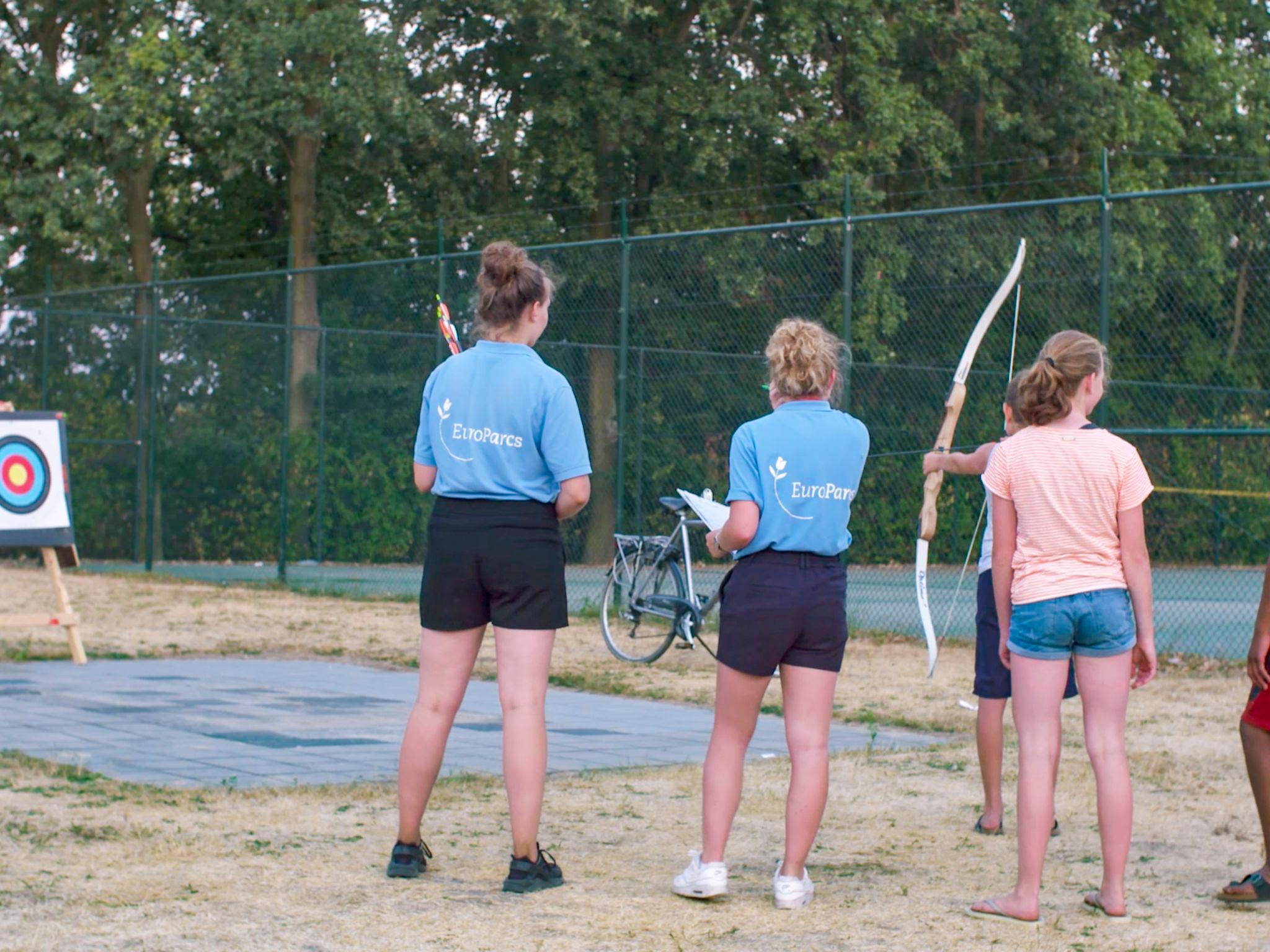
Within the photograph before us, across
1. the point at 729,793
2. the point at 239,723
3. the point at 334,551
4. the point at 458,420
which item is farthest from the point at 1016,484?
the point at 334,551

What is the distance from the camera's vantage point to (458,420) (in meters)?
4.30

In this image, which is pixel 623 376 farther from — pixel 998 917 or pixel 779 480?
pixel 998 917

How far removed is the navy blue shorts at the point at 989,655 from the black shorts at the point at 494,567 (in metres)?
1.49

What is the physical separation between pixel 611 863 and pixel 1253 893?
1725mm

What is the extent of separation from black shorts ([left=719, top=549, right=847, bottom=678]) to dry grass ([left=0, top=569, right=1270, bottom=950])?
2.11 ft

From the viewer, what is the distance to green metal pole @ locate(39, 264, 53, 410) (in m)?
17.5

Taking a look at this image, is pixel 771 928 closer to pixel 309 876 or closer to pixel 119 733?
pixel 309 876

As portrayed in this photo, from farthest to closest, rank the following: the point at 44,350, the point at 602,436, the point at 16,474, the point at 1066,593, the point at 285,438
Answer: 1. the point at 44,350
2. the point at 285,438
3. the point at 602,436
4. the point at 16,474
5. the point at 1066,593

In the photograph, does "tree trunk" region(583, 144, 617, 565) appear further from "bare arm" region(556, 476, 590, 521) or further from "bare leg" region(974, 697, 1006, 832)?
"bare arm" region(556, 476, 590, 521)

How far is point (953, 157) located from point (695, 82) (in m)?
4.22

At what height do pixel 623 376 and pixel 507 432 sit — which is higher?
pixel 623 376

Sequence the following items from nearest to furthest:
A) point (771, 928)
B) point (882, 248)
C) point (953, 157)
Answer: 1. point (771, 928)
2. point (882, 248)
3. point (953, 157)

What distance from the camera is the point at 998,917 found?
408 centimetres

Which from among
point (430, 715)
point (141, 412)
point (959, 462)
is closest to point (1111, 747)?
point (959, 462)
